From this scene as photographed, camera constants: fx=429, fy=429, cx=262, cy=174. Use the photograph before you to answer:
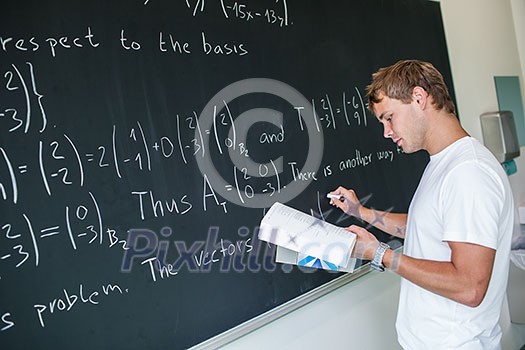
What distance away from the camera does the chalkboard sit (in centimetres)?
99

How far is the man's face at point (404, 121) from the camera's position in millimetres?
1259

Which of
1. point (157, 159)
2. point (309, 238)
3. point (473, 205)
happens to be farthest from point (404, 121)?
point (157, 159)

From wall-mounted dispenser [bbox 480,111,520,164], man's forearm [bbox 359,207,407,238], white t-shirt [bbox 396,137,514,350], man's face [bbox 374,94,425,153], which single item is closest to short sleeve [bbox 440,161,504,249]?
white t-shirt [bbox 396,137,514,350]

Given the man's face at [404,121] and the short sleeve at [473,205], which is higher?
the man's face at [404,121]

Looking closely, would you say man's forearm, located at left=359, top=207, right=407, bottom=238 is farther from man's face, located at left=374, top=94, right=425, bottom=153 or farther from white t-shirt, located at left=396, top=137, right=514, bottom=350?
man's face, located at left=374, top=94, right=425, bottom=153

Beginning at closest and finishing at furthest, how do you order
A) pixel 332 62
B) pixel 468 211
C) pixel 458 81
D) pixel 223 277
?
pixel 468 211
pixel 223 277
pixel 332 62
pixel 458 81

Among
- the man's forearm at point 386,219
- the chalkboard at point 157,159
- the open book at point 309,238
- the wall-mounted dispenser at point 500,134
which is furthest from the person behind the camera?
the wall-mounted dispenser at point 500,134

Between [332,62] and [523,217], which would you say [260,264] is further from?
[523,217]

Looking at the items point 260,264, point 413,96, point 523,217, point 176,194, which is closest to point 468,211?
point 413,96

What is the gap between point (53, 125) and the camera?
1.03m

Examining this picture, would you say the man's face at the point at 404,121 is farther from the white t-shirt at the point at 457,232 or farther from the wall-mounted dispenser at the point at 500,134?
the wall-mounted dispenser at the point at 500,134

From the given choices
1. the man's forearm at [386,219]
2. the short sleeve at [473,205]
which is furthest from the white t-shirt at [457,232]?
the man's forearm at [386,219]

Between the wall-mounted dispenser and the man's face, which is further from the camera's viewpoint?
the wall-mounted dispenser

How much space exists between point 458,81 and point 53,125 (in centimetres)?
237
